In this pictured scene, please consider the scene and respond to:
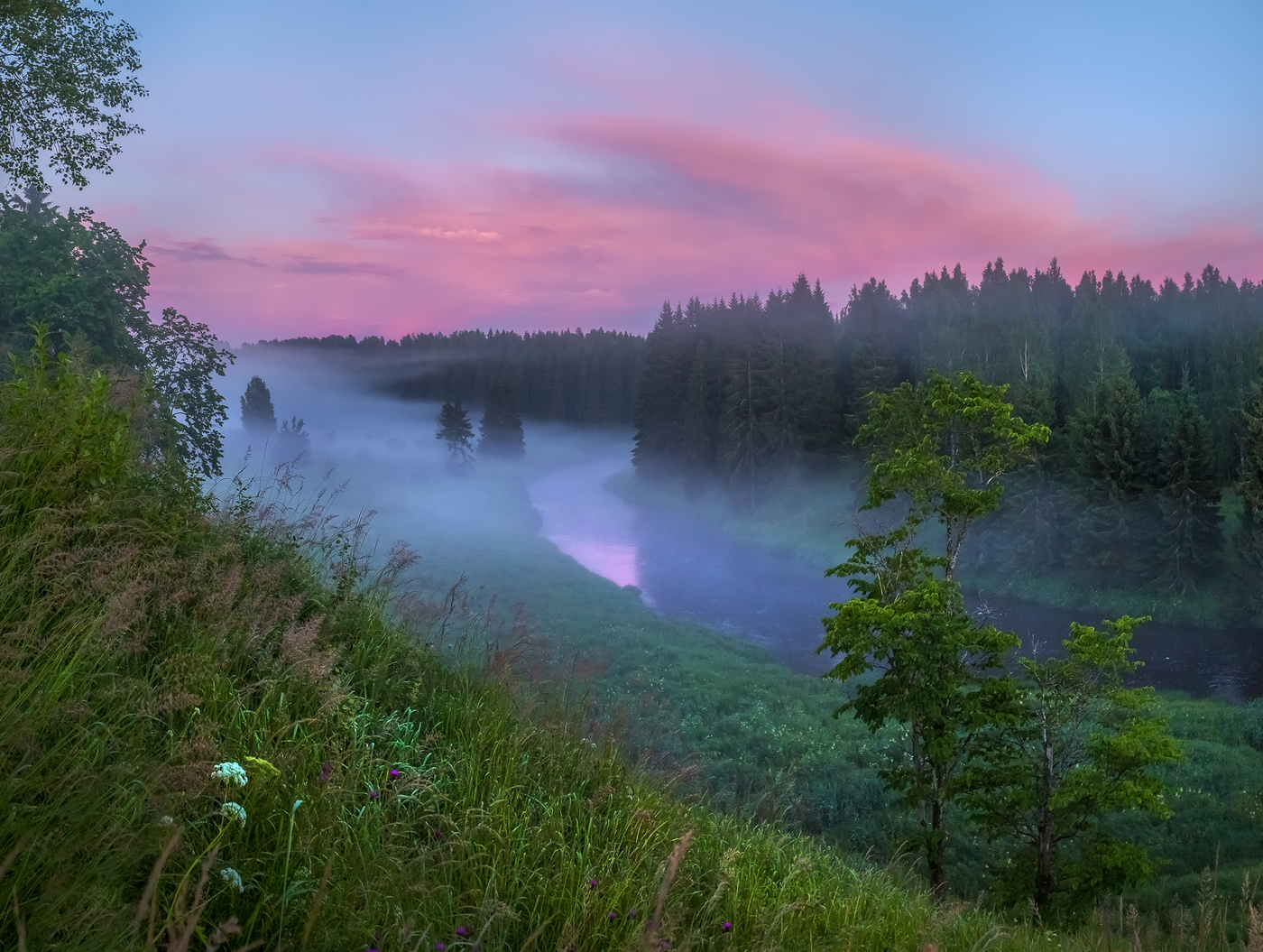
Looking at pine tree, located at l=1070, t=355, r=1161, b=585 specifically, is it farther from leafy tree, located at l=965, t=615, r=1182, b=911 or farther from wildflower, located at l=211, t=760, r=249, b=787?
wildflower, located at l=211, t=760, r=249, b=787

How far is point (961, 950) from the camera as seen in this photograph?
4062mm

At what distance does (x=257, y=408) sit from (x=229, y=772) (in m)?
77.7

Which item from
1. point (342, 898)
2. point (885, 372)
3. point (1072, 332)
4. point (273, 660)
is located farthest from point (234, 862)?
point (1072, 332)

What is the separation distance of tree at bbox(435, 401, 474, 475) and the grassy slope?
73504 mm

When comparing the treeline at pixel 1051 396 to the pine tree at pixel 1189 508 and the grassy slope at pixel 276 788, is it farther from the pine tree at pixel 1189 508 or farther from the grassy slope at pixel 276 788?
the grassy slope at pixel 276 788

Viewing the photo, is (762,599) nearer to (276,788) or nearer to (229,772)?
(276,788)

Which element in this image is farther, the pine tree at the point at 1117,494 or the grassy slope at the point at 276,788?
the pine tree at the point at 1117,494

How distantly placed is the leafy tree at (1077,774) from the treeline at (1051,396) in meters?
28.3

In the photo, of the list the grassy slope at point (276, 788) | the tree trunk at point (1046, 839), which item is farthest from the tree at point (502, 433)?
the grassy slope at point (276, 788)

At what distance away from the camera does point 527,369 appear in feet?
380

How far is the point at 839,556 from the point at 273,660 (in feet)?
164

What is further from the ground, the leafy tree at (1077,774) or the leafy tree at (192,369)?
the leafy tree at (192,369)

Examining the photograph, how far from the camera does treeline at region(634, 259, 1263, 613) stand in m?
43.0

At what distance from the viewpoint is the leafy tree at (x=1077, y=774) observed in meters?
12.0
